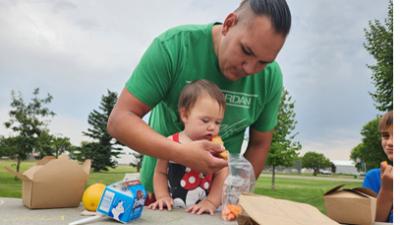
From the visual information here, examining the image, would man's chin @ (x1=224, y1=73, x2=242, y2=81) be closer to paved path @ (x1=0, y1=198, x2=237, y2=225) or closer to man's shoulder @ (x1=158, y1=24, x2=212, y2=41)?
man's shoulder @ (x1=158, y1=24, x2=212, y2=41)

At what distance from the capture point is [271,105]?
169 centimetres

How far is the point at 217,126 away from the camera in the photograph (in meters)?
1.44

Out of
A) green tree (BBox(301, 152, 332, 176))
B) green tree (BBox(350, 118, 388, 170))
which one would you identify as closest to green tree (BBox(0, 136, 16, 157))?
green tree (BBox(350, 118, 388, 170))

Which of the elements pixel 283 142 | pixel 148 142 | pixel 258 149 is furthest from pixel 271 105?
pixel 283 142

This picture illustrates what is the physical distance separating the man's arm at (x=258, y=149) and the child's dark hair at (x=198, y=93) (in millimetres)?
333

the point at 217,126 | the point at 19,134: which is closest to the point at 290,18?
the point at 217,126

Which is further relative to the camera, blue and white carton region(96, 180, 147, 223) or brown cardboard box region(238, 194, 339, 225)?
blue and white carton region(96, 180, 147, 223)

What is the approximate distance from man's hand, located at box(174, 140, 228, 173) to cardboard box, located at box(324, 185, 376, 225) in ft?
1.21

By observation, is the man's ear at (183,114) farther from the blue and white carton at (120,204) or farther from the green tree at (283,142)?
the green tree at (283,142)

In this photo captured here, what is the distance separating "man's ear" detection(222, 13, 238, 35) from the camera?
139 cm

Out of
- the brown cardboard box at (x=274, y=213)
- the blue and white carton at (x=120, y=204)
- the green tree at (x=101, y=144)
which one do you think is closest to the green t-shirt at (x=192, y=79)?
the blue and white carton at (x=120, y=204)

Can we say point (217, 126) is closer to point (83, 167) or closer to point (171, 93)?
point (171, 93)

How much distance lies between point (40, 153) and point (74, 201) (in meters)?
13.2

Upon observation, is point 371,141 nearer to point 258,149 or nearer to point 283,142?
point 283,142
